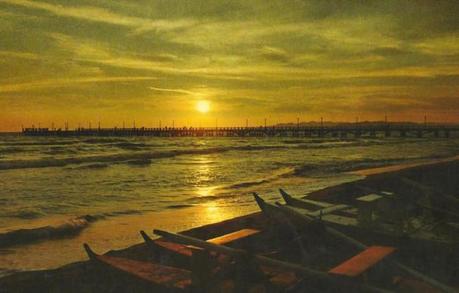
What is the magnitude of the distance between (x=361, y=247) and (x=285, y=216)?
1.04m

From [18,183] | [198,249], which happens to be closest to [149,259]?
[198,249]

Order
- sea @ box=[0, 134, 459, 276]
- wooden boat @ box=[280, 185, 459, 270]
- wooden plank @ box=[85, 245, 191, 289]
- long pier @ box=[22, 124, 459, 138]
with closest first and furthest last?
1. wooden plank @ box=[85, 245, 191, 289]
2. wooden boat @ box=[280, 185, 459, 270]
3. sea @ box=[0, 134, 459, 276]
4. long pier @ box=[22, 124, 459, 138]

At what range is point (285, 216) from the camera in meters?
5.84

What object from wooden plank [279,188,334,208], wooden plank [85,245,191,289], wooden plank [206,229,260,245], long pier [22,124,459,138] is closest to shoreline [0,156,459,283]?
wooden plank [279,188,334,208]

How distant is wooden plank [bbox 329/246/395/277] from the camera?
388 cm

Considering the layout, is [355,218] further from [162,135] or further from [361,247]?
[162,135]

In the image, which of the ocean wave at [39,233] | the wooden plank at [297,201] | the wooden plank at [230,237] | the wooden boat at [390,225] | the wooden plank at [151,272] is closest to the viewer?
the wooden plank at [151,272]

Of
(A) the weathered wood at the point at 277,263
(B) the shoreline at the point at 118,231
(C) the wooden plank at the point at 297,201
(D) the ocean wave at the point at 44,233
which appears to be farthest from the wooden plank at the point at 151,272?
(D) the ocean wave at the point at 44,233

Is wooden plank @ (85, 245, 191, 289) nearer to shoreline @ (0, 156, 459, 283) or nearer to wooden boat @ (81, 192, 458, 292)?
wooden boat @ (81, 192, 458, 292)

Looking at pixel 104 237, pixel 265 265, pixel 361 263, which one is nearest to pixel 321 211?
pixel 265 265

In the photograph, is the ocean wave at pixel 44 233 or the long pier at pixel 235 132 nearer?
the ocean wave at pixel 44 233

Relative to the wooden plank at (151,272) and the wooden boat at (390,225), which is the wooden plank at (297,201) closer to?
the wooden boat at (390,225)

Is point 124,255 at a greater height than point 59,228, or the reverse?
point 124,255

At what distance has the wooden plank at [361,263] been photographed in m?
3.88
